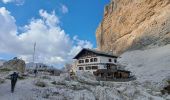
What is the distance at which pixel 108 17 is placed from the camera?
18062 cm

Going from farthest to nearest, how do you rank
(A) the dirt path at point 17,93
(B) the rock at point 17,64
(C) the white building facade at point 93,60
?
(C) the white building facade at point 93,60 < (B) the rock at point 17,64 < (A) the dirt path at point 17,93

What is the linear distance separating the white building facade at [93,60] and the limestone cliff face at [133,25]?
137ft

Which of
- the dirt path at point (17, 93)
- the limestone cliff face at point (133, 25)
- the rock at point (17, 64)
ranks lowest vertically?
the dirt path at point (17, 93)

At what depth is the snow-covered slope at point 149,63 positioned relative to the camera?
7819 centimetres

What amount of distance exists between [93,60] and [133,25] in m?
70.2

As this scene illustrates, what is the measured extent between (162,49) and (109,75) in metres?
45.7

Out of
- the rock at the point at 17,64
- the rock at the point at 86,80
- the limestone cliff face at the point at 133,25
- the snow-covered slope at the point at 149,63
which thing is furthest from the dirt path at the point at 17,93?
the limestone cliff face at the point at 133,25

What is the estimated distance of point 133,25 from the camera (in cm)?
14825

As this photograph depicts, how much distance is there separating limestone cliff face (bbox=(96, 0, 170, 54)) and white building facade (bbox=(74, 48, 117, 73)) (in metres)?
41.8

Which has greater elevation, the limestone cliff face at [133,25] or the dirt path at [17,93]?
the limestone cliff face at [133,25]

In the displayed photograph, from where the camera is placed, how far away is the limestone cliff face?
125m

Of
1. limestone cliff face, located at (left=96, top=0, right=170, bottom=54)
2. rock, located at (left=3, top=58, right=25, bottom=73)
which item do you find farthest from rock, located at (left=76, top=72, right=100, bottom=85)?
limestone cliff face, located at (left=96, top=0, right=170, bottom=54)

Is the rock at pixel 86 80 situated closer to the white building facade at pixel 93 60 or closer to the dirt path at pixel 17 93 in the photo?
the dirt path at pixel 17 93

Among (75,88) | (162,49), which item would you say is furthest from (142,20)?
(75,88)
